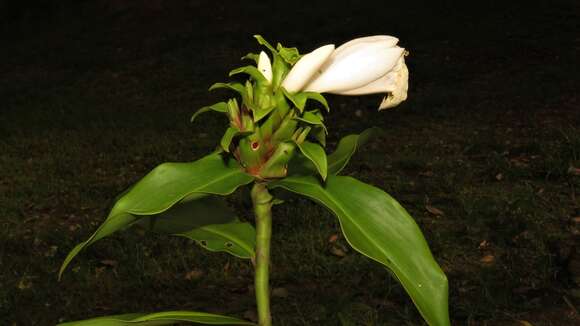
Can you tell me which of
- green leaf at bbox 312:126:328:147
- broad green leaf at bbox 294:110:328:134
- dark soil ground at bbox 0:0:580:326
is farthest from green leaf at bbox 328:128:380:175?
dark soil ground at bbox 0:0:580:326

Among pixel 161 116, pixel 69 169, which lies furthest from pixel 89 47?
pixel 69 169

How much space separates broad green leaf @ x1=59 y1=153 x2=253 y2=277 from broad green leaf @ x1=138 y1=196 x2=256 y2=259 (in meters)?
0.26

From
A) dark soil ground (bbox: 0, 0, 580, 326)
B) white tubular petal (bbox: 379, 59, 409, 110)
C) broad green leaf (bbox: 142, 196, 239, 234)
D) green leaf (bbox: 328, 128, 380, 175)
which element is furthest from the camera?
dark soil ground (bbox: 0, 0, 580, 326)

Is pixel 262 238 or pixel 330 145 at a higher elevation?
pixel 262 238

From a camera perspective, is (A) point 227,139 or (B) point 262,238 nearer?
(A) point 227,139

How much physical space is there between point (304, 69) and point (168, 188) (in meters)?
0.28

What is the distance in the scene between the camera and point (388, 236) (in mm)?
1164

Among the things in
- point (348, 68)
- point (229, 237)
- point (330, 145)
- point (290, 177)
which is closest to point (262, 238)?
point (290, 177)

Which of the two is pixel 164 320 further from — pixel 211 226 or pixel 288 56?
pixel 288 56

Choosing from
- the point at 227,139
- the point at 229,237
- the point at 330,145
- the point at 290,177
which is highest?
the point at 227,139

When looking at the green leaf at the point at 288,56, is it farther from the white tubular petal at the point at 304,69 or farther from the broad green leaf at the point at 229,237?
the broad green leaf at the point at 229,237

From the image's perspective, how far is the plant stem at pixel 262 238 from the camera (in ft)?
4.18

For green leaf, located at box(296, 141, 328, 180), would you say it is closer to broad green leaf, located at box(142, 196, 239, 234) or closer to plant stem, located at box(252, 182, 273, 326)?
plant stem, located at box(252, 182, 273, 326)

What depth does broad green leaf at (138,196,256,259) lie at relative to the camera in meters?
1.50
